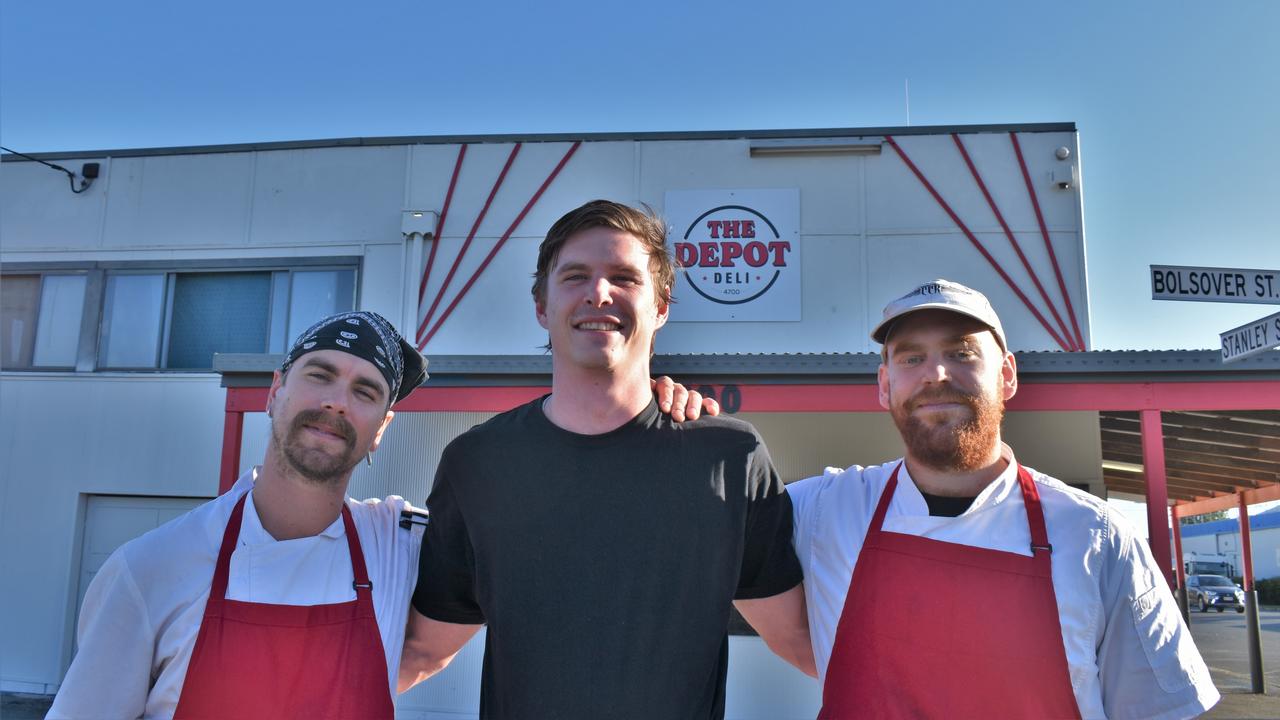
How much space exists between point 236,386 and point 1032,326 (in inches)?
300

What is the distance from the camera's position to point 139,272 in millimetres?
9891

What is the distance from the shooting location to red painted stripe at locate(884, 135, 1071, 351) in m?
8.78

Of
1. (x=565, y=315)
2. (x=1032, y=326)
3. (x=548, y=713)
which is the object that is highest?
(x=1032, y=326)

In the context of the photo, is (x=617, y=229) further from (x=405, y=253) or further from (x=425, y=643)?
(x=405, y=253)

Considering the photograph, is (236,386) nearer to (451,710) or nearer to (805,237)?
(451,710)

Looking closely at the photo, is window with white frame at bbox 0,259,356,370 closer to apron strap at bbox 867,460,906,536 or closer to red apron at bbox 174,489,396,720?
red apron at bbox 174,489,396,720

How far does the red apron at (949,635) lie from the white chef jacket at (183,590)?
125 centimetres

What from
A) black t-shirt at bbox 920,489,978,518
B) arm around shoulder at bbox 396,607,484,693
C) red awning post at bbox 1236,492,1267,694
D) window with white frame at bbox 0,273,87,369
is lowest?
red awning post at bbox 1236,492,1267,694

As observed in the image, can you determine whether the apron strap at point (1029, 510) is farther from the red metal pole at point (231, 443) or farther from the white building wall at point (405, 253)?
the white building wall at point (405, 253)

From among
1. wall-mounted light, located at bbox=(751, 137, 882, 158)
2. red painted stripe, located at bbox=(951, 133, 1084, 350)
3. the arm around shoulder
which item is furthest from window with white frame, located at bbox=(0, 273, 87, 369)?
red painted stripe, located at bbox=(951, 133, 1084, 350)

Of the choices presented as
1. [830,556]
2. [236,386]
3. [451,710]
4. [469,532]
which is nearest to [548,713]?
[469,532]

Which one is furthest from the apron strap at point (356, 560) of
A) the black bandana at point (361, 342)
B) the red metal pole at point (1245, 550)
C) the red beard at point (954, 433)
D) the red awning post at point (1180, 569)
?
the red metal pole at point (1245, 550)

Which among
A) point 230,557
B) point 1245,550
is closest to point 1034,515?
point 230,557

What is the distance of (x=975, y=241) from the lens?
29.4 ft
